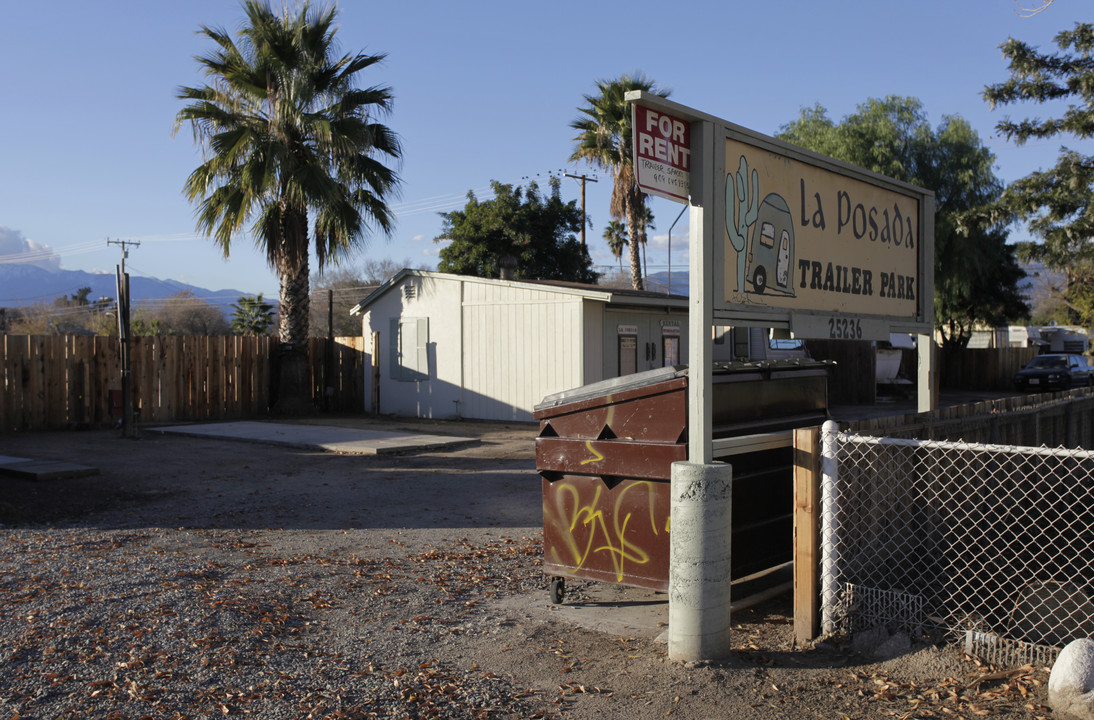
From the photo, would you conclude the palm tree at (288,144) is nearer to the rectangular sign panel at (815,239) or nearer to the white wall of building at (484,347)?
the white wall of building at (484,347)

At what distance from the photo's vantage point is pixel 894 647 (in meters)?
4.40

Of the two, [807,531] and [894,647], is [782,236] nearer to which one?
[807,531]

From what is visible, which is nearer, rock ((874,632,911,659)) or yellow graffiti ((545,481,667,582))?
rock ((874,632,911,659))

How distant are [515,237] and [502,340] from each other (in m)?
14.6

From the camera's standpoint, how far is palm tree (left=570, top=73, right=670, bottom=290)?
96.4ft

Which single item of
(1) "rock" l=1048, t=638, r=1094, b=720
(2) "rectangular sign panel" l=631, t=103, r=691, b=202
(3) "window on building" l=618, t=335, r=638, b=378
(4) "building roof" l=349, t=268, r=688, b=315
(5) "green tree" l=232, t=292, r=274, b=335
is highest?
(5) "green tree" l=232, t=292, r=274, b=335

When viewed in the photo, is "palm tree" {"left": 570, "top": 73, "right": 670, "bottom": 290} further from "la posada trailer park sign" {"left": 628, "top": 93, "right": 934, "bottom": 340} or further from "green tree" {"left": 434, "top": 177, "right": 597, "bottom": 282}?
"la posada trailer park sign" {"left": 628, "top": 93, "right": 934, "bottom": 340}

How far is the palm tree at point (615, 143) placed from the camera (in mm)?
29391

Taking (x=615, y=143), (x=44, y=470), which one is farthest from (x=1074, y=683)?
(x=615, y=143)

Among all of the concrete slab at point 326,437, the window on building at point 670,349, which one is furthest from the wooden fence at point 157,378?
the window on building at point 670,349

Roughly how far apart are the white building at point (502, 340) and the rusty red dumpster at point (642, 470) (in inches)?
455

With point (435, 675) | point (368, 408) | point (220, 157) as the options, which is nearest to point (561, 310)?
point (368, 408)

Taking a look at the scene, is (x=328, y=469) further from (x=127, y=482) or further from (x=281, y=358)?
(x=281, y=358)

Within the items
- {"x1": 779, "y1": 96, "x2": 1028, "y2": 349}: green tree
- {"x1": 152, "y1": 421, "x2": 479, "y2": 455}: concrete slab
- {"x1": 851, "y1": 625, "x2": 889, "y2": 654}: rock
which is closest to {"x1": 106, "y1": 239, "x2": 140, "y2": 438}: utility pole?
{"x1": 152, "y1": 421, "x2": 479, "y2": 455}: concrete slab
